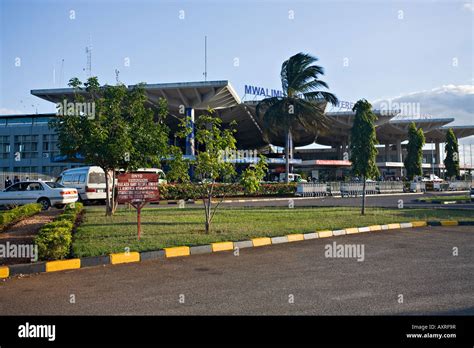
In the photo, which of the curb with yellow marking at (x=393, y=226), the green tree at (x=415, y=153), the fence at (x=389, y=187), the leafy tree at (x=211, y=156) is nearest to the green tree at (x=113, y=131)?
the leafy tree at (x=211, y=156)

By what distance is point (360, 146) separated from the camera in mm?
16859

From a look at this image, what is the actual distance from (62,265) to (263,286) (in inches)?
161

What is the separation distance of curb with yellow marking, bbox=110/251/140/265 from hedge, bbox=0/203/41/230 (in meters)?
5.78

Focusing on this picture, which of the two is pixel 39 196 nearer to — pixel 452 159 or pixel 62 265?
pixel 62 265

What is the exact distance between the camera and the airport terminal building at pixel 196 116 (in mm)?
44375

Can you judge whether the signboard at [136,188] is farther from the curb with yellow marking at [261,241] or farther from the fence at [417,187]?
the fence at [417,187]

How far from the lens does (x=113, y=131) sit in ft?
48.8

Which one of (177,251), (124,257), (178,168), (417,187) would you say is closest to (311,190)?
(417,187)

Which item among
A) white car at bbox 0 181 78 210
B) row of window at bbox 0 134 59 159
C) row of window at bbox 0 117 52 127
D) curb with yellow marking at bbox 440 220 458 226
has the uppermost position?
row of window at bbox 0 117 52 127

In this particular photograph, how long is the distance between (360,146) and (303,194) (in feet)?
47.2

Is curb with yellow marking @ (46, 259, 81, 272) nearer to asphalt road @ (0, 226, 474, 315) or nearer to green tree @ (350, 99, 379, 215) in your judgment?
asphalt road @ (0, 226, 474, 315)

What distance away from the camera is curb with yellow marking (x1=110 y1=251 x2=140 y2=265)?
27.5 feet

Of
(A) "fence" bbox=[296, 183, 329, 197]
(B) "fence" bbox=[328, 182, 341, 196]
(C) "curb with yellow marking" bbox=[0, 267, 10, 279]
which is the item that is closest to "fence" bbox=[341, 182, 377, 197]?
(B) "fence" bbox=[328, 182, 341, 196]
